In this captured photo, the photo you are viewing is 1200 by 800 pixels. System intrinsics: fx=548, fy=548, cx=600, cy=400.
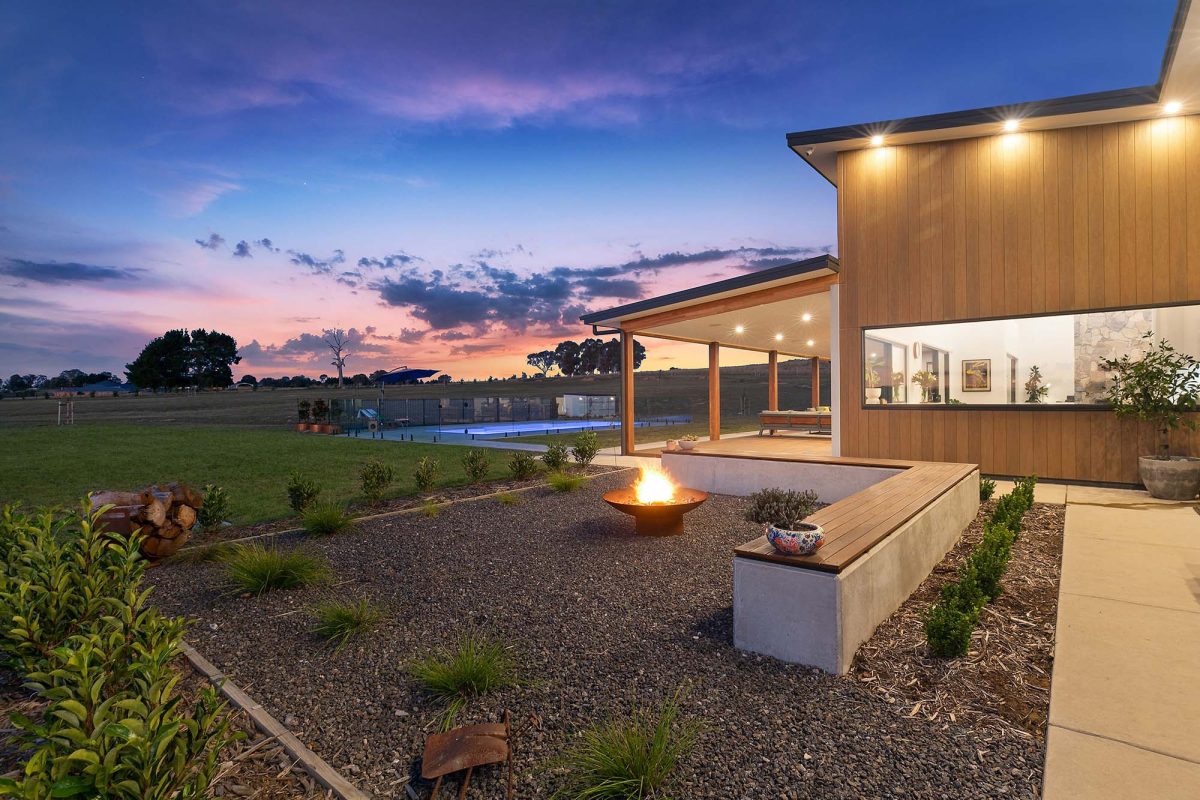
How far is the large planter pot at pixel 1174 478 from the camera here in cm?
666

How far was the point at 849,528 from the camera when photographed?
12.2ft

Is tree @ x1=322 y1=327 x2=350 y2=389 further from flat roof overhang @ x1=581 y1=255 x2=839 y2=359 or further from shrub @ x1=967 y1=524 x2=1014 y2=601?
shrub @ x1=967 y1=524 x2=1014 y2=601

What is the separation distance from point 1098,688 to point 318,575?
496 centimetres

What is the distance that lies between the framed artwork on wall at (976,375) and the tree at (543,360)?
74955 millimetres

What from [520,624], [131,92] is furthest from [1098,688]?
[131,92]

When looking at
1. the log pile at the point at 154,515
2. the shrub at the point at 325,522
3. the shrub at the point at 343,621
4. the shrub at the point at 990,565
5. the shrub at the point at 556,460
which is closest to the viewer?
the shrub at the point at 343,621

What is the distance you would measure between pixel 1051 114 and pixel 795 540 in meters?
7.92

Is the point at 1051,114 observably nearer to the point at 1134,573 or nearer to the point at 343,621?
the point at 1134,573

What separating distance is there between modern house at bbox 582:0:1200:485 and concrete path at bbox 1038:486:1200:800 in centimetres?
313

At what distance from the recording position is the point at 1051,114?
7.27m

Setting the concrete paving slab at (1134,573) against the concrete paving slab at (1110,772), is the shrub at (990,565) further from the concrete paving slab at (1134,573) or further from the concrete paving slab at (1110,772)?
the concrete paving slab at (1110,772)

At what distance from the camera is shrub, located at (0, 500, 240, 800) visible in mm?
1478

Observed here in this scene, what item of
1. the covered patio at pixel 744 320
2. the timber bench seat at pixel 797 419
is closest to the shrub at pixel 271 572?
the covered patio at pixel 744 320

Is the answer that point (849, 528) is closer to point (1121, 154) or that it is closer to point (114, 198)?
point (1121, 154)
